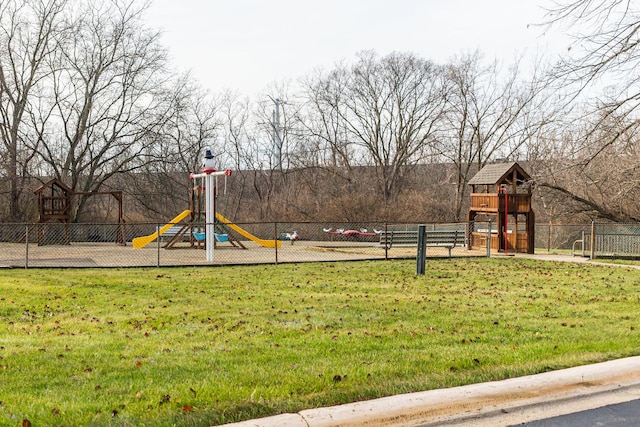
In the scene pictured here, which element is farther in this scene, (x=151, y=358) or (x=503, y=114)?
(x=503, y=114)

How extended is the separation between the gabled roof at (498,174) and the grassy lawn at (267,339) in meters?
12.4

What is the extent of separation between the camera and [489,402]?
5.44m

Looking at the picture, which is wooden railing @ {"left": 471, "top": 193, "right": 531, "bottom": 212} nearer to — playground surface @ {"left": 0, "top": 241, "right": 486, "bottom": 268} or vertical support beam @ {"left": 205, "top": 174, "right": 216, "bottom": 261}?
playground surface @ {"left": 0, "top": 241, "right": 486, "bottom": 268}

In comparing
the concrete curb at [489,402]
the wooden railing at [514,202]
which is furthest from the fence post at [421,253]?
the wooden railing at [514,202]

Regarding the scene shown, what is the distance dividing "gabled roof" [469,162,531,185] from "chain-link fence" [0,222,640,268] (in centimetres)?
214

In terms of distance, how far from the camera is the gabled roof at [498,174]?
87.9 feet

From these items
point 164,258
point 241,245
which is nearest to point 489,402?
point 164,258

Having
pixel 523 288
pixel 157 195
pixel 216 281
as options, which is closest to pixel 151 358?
pixel 216 281

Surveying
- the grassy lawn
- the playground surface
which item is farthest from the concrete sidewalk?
the playground surface

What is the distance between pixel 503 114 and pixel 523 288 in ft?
120

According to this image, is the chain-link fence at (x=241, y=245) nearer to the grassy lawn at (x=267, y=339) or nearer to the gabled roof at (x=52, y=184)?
the gabled roof at (x=52, y=184)

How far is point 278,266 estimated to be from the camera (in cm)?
1848

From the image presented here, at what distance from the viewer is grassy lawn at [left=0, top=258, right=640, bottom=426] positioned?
532 cm

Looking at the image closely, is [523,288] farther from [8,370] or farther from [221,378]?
[8,370]
